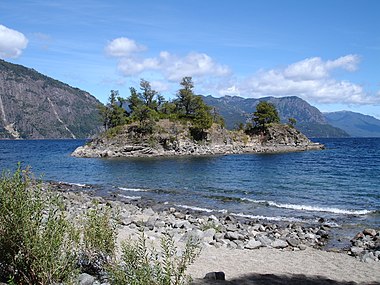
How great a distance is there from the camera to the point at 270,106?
420ft

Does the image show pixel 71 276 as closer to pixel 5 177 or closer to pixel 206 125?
pixel 5 177

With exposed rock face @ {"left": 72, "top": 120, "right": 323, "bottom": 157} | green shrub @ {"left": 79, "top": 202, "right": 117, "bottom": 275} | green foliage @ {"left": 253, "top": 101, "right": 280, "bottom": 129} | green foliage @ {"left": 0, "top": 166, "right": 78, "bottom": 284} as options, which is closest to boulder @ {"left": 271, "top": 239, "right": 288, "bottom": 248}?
green shrub @ {"left": 79, "top": 202, "right": 117, "bottom": 275}

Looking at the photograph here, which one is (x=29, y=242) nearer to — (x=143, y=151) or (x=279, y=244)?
(x=279, y=244)

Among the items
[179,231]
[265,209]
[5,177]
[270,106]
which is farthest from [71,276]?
[270,106]

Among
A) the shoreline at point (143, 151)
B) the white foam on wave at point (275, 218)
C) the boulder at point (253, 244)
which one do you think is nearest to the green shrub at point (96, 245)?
the boulder at point (253, 244)

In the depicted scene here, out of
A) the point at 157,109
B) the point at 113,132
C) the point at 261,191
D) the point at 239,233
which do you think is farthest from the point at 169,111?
the point at 239,233

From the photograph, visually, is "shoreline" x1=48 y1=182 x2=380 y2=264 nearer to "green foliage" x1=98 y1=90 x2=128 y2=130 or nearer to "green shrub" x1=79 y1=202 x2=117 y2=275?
"green shrub" x1=79 y1=202 x2=117 y2=275

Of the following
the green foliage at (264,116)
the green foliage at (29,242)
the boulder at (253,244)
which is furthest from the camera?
the green foliage at (264,116)

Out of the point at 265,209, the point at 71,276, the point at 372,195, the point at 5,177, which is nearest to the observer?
the point at 71,276

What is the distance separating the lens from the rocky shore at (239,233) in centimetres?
1811

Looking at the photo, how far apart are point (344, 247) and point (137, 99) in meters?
101

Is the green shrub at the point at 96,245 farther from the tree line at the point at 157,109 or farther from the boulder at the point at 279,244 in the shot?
the tree line at the point at 157,109

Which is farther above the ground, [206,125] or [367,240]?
[206,125]

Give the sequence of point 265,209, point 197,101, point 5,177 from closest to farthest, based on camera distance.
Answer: point 5,177, point 265,209, point 197,101
